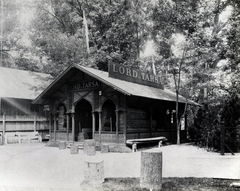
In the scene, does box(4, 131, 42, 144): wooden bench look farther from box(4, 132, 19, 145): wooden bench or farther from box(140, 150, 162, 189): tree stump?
box(140, 150, 162, 189): tree stump

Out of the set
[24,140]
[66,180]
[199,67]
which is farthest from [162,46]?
[66,180]

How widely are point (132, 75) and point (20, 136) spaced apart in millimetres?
10419

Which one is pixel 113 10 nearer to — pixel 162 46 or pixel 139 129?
pixel 162 46

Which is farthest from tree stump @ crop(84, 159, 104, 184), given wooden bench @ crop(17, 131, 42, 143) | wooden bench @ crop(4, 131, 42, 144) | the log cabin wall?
wooden bench @ crop(17, 131, 42, 143)

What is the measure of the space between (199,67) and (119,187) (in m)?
16.9

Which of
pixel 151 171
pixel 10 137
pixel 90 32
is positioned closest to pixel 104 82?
pixel 151 171

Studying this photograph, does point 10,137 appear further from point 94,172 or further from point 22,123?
point 94,172

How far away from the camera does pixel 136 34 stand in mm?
27109

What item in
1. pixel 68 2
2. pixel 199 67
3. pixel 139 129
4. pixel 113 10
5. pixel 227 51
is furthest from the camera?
pixel 68 2

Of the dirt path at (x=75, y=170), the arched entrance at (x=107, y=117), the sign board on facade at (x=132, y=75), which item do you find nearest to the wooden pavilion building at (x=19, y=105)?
the arched entrance at (x=107, y=117)

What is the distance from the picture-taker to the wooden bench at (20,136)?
2164 cm

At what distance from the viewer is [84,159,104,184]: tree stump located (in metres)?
7.89

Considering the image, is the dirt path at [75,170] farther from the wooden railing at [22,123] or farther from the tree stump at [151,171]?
the wooden railing at [22,123]

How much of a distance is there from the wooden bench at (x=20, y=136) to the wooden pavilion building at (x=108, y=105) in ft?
7.54
